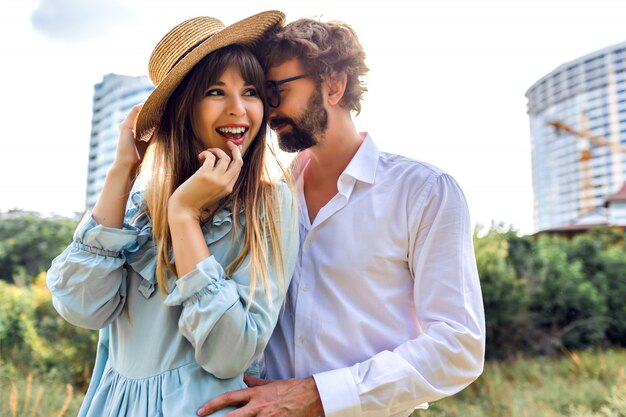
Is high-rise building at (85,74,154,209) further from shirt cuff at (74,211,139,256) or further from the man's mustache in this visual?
shirt cuff at (74,211,139,256)

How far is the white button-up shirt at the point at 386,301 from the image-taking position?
1.69 meters

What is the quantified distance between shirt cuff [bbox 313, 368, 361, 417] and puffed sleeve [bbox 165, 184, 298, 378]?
27 centimetres

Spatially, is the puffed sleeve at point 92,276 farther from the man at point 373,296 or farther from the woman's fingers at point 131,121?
the man at point 373,296

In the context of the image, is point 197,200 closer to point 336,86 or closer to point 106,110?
point 336,86

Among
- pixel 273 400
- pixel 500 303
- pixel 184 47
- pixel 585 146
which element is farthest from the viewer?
pixel 585 146

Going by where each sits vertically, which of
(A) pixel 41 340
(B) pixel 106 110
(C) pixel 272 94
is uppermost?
(B) pixel 106 110

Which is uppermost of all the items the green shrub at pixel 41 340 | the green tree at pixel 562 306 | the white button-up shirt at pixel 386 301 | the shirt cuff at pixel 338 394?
the white button-up shirt at pixel 386 301

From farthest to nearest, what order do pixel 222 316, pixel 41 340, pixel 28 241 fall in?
pixel 28 241 → pixel 41 340 → pixel 222 316

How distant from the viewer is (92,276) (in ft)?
5.00

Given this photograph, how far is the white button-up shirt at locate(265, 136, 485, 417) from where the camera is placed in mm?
1691

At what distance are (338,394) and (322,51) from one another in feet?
4.40

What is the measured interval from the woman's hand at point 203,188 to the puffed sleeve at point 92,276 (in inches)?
7.4

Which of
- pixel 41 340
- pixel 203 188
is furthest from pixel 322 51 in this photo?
pixel 41 340

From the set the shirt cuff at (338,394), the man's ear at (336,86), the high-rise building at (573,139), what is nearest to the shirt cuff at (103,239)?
the shirt cuff at (338,394)
